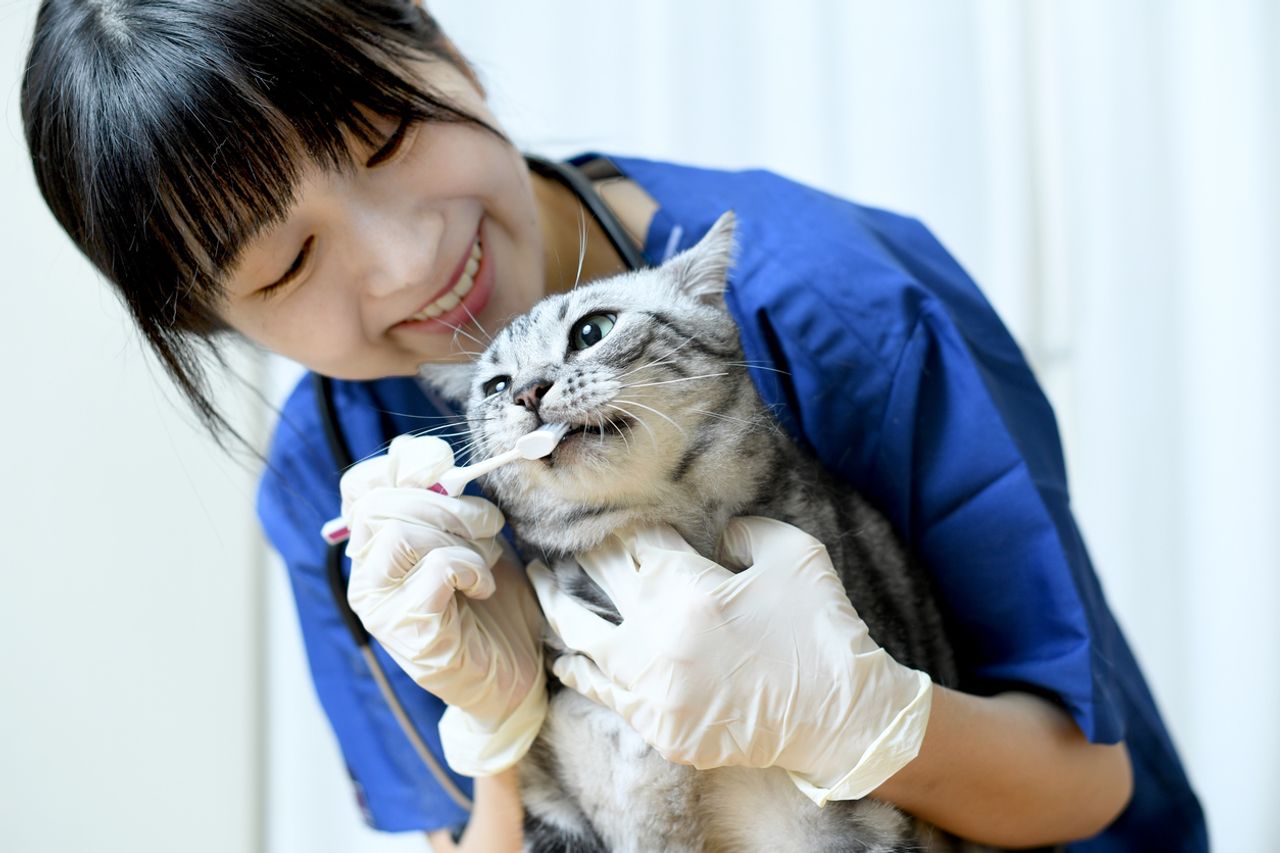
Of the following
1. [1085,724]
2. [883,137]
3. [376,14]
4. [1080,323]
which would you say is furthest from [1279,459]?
[376,14]

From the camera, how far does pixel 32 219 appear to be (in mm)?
1412

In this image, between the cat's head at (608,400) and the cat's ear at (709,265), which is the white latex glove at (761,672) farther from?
the cat's ear at (709,265)

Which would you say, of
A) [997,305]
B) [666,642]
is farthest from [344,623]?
[997,305]

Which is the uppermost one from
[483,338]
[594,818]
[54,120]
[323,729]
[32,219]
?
[54,120]

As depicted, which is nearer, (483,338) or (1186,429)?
(483,338)

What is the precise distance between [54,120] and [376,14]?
28 centimetres

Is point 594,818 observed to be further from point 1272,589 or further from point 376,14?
point 1272,589

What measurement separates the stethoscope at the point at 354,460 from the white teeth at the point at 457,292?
157mm

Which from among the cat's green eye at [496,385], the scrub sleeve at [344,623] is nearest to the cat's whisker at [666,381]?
the cat's green eye at [496,385]

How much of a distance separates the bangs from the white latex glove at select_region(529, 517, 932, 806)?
413 millimetres

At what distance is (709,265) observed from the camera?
2.77 feet

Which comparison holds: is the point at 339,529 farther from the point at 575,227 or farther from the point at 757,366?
the point at 575,227

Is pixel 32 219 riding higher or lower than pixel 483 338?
higher

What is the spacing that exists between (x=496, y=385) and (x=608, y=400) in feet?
0.46
